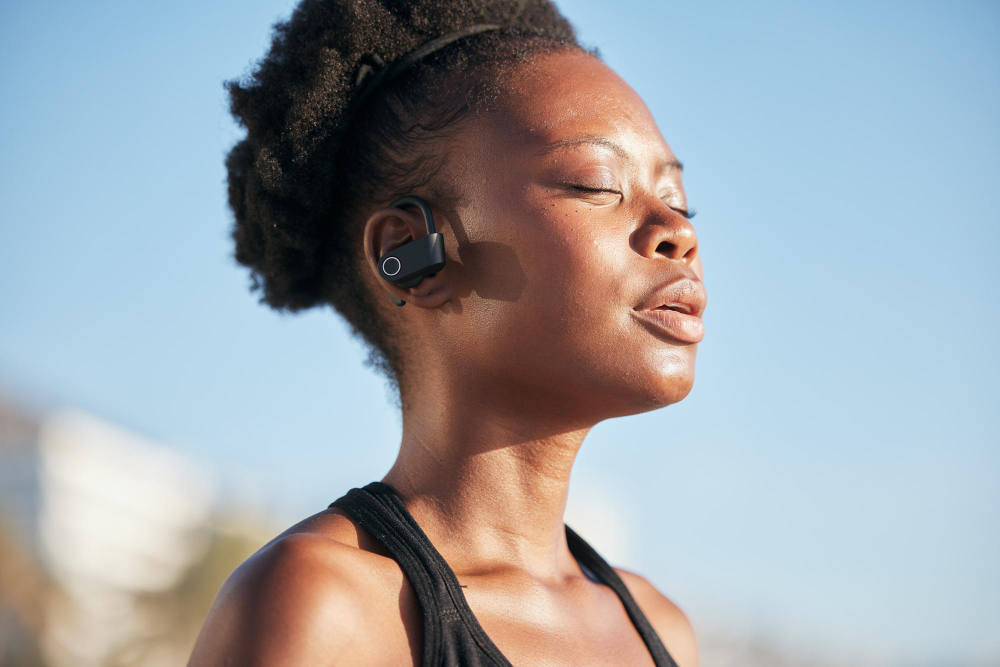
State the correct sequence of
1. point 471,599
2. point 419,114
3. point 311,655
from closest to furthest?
point 311,655
point 471,599
point 419,114

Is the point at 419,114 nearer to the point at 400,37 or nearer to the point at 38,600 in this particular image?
the point at 400,37

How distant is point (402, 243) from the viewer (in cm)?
247

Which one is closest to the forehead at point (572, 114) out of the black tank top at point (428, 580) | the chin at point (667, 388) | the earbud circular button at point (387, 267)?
the earbud circular button at point (387, 267)

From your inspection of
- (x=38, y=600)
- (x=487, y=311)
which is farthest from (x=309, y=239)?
(x=38, y=600)

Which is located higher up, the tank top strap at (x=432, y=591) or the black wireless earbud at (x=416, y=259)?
the black wireless earbud at (x=416, y=259)

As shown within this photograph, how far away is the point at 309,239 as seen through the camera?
275 centimetres

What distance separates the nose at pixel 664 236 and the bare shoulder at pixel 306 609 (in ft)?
3.38

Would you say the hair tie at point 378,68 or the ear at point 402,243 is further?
the hair tie at point 378,68

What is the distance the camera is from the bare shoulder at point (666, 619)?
2.93m

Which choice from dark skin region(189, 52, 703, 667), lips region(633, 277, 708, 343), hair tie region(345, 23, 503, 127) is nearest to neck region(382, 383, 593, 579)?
dark skin region(189, 52, 703, 667)

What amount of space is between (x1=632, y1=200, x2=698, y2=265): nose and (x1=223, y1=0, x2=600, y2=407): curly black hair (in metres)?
0.58

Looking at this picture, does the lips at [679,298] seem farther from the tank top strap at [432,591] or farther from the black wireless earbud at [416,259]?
the tank top strap at [432,591]

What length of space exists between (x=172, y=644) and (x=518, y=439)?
35.2 feet

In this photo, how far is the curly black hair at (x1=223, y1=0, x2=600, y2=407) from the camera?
2.57m
